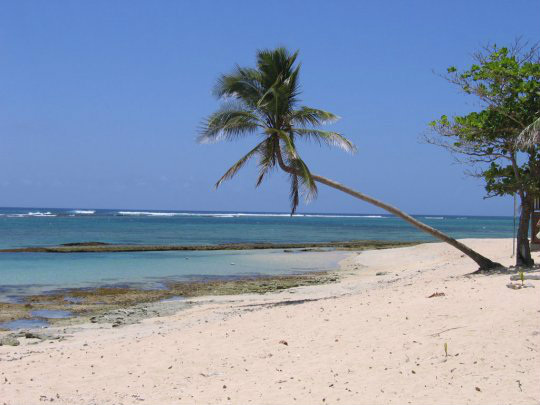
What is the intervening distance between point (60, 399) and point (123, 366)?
135 centimetres

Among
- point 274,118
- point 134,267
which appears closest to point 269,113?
point 274,118

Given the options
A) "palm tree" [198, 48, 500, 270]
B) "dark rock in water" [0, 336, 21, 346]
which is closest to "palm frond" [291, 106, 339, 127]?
"palm tree" [198, 48, 500, 270]

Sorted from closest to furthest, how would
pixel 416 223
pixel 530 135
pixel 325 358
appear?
pixel 325 358 → pixel 530 135 → pixel 416 223

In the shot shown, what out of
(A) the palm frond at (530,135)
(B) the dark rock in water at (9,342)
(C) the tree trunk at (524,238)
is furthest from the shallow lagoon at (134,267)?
(A) the palm frond at (530,135)

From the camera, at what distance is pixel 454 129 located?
13117mm

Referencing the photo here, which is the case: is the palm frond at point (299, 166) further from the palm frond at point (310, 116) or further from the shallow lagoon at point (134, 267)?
the shallow lagoon at point (134, 267)

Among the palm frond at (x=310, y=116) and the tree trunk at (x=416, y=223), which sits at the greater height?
Result: the palm frond at (x=310, y=116)

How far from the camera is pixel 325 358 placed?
7574 mm

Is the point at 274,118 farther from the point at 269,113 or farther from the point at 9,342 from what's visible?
the point at 9,342

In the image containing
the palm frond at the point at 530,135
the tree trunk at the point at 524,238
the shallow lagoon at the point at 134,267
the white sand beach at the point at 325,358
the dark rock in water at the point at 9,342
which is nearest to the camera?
the white sand beach at the point at 325,358

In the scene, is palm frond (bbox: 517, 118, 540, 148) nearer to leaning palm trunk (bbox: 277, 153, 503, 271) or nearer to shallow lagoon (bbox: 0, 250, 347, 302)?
leaning palm trunk (bbox: 277, 153, 503, 271)

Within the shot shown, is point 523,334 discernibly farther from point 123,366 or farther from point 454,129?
point 454,129

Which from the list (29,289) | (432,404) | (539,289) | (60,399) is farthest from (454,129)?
(29,289)

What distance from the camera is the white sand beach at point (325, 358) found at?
6.37 meters
